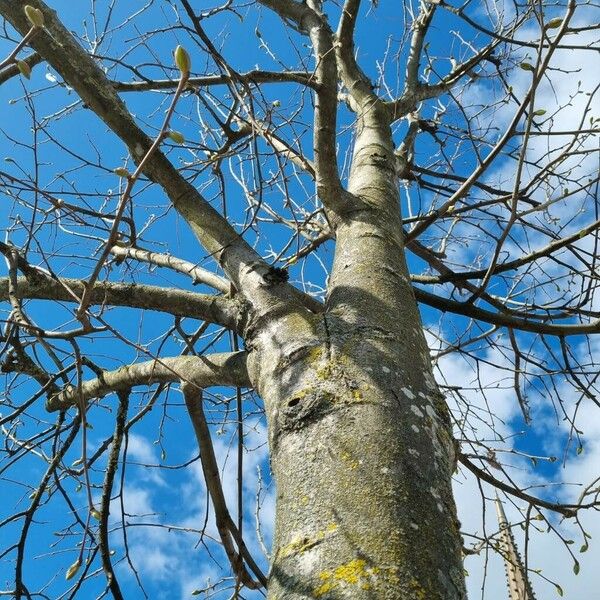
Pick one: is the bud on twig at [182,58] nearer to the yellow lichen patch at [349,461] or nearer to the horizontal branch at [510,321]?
the yellow lichen patch at [349,461]

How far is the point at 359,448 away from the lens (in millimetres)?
1041

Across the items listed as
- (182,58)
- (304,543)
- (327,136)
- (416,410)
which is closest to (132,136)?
(327,136)

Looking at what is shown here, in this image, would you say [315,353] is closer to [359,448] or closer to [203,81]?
[359,448]

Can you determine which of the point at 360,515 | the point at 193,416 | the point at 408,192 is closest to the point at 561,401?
the point at 408,192

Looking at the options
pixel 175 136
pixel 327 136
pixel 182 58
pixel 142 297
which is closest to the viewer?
pixel 182 58

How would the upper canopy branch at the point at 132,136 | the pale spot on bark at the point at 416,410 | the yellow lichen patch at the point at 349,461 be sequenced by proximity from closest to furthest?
1. the yellow lichen patch at the point at 349,461
2. the pale spot on bark at the point at 416,410
3. the upper canopy branch at the point at 132,136

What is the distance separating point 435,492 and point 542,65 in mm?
1041

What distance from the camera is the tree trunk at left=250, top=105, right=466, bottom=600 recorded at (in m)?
0.88

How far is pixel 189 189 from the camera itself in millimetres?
1926

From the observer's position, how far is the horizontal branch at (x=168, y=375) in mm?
1802

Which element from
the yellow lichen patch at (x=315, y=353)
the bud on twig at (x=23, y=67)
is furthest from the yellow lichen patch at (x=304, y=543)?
the bud on twig at (x=23, y=67)

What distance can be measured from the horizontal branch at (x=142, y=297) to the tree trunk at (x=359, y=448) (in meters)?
0.35

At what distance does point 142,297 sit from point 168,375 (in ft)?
0.95

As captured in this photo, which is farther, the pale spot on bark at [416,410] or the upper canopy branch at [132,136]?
the upper canopy branch at [132,136]
